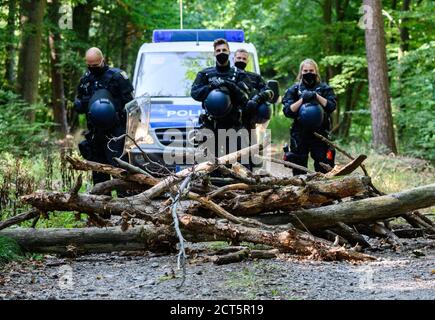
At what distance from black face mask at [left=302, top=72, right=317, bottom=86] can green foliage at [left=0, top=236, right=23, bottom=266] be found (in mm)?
4259

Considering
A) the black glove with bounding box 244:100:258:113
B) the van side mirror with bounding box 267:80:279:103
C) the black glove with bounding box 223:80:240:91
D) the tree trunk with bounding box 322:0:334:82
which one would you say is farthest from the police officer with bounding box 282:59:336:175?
the tree trunk with bounding box 322:0:334:82

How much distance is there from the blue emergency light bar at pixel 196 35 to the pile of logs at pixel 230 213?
566cm

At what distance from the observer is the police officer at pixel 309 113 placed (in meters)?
8.95

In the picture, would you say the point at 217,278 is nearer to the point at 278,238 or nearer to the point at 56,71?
the point at 278,238

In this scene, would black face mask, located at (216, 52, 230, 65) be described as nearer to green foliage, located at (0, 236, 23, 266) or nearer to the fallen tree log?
the fallen tree log

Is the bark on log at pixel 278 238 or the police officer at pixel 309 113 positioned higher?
the police officer at pixel 309 113

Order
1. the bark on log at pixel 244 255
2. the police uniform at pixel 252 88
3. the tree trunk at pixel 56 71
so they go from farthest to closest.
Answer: the tree trunk at pixel 56 71 < the police uniform at pixel 252 88 < the bark on log at pixel 244 255

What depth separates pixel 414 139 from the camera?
17.8m

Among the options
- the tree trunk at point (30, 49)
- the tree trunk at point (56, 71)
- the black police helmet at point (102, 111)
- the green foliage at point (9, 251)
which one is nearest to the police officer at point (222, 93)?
the black police helmet at point (102, 111)

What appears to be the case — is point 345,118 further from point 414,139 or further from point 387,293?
point 387,293

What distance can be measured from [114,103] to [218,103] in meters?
1.32

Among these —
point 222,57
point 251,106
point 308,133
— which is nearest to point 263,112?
point 251,106

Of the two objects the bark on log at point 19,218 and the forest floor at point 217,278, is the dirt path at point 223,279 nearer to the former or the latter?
the forest floor at point 217,278
